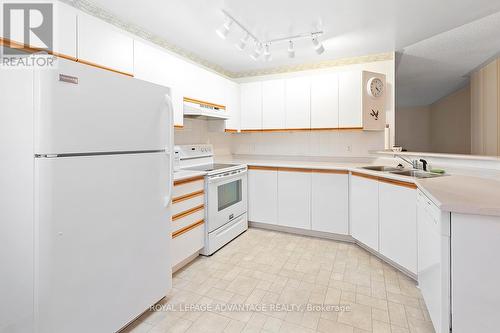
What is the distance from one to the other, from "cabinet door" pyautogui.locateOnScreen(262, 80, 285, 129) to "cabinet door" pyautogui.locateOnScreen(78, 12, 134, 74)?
Answer: 6.68ft

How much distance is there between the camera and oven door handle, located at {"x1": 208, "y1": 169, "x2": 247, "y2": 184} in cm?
272

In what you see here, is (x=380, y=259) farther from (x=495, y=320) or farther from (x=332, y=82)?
(x=332, y=82)

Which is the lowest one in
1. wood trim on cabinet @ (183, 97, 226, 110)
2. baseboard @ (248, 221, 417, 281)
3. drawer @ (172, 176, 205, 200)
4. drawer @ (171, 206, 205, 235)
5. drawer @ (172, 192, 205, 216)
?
baseboard @ (248, 221, 417, 281)

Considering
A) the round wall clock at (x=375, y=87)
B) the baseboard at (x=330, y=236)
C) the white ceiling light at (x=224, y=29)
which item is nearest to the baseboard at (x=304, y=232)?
the baseboard at (x=330, y=236)

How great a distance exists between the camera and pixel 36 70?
112 centimetres

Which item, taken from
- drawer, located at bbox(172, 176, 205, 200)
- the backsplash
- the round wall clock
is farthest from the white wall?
drawer, located at bbox(172, 176, 205, 200)

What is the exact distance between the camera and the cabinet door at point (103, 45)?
1817 millimetres

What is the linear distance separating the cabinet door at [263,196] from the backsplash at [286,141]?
694 mm

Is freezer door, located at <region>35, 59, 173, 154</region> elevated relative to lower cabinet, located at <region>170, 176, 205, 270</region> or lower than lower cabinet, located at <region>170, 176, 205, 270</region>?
elevated

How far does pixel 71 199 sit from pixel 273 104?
2.98 meters

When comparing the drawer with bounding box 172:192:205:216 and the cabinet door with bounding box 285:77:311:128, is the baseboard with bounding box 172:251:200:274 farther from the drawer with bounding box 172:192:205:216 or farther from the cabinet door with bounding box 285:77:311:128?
the cabinet door with bounding box 285:77:311:128

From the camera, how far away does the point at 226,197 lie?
304 cm

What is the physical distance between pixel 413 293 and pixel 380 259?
0.61 metres

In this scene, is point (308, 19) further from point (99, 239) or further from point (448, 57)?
point (99, 239)
